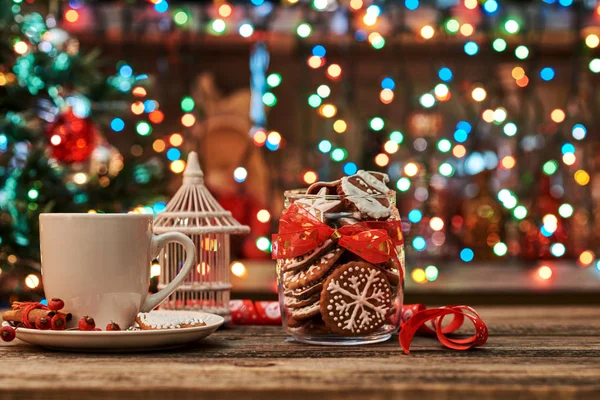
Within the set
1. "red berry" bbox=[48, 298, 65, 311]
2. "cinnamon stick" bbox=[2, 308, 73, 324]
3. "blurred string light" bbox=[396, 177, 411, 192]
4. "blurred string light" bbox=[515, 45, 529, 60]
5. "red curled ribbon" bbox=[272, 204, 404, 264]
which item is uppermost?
"blurred string light" bbox=[515, 45, 529, 60]

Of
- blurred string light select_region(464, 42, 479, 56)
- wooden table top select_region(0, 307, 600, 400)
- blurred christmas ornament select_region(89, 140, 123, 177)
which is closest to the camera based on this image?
wooden table top select_region(0, 307, 600, 400)

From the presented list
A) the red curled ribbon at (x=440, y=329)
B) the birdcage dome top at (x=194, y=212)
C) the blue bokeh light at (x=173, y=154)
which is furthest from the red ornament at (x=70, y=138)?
the red curled ribbon at (x=440, y=329)

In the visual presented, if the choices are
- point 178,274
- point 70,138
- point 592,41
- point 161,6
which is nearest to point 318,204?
point 178,274

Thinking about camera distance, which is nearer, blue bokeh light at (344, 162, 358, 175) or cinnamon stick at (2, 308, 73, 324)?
cinnamon stick at (2, 308, 73, 324)

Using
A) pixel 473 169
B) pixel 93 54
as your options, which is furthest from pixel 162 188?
pixel 473 169

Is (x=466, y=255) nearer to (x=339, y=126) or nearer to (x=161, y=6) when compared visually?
(x=339, y=126)

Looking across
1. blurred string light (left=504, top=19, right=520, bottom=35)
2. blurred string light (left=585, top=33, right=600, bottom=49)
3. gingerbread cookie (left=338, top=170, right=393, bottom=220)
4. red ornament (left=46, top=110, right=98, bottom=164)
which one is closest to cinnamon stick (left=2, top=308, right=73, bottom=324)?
gingerbread cookie (left=338, top=170, right=393, bottom=220)

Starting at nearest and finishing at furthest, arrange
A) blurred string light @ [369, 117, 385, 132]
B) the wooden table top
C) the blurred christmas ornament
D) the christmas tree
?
1. the wooden table top
2. the christmas tree
3. the blurred christmas ornament
4. blurred string light @ [369, 117, 385, 132]

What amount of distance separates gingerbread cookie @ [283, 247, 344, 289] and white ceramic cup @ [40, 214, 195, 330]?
15 cm

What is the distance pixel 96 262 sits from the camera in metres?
0.67

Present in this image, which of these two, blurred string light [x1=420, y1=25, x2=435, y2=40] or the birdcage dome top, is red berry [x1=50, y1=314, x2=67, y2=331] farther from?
blurred string light [x1=420, y1=25, x2=435, y2=40]

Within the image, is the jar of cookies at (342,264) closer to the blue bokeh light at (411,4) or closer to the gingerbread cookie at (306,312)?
the gingerbread cookie at (306,312)

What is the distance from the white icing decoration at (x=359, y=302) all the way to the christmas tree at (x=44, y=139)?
4.15 feet

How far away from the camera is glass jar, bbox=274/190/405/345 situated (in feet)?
2.25
